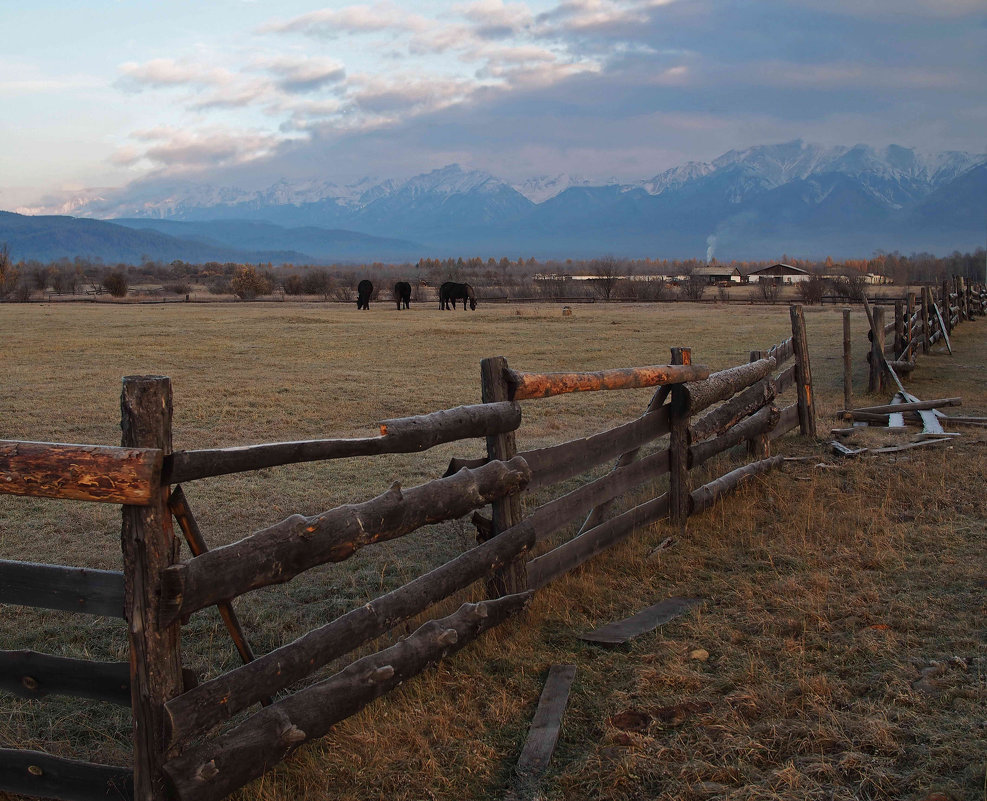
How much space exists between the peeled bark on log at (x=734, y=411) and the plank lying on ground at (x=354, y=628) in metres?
1.47

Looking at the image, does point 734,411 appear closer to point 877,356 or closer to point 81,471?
point 81,471

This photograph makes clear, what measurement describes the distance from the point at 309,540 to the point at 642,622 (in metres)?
2.35

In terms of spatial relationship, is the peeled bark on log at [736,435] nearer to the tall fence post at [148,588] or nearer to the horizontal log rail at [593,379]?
the horizontal log rail at [593,379]

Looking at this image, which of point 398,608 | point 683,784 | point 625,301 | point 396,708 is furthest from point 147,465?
point 625,301

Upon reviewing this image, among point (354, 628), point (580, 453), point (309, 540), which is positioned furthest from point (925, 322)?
point (309, 540)

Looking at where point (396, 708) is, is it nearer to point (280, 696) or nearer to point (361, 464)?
point (280, 696)

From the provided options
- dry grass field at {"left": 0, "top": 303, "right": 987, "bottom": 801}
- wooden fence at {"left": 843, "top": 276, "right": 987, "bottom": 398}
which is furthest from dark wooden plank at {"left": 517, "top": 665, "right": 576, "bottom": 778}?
wooden fence at {"left": 843, "top": 276, "right": 987, "bottom": 398}

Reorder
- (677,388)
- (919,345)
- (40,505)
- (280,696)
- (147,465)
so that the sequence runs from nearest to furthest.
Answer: (147,465) → (280,696) → (677,388) → (40,505) → (919,345)

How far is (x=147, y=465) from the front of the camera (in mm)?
2760

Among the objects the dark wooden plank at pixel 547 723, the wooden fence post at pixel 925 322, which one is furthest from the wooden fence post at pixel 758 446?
the wooden fence post at pixel 925 322

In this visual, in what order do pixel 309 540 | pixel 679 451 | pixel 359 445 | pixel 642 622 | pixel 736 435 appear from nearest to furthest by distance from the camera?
pixel 309 540 → pixel 359 445 → pixel 642 622 → pixel 679 451 → pixel 736 435

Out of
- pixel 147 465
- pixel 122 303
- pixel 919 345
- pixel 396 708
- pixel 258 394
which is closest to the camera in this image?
pixel 147 465

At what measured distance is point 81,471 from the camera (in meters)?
2.79

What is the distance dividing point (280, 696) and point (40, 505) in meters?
5.05
